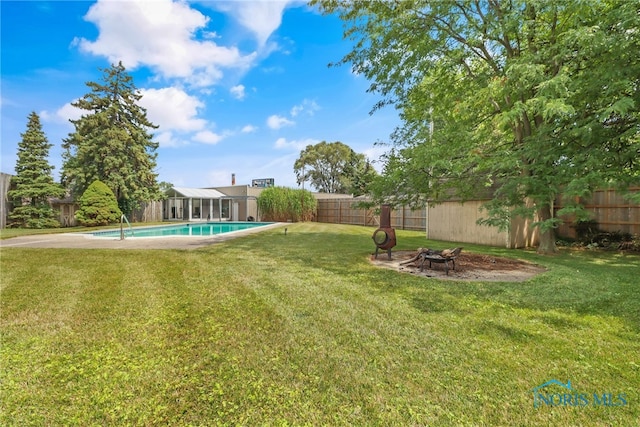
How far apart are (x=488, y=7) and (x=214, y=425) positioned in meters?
10.5

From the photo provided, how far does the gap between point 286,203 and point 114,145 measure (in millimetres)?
11671

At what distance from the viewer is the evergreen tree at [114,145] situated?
18.3 meters

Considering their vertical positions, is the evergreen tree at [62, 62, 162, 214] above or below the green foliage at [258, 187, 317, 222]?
above

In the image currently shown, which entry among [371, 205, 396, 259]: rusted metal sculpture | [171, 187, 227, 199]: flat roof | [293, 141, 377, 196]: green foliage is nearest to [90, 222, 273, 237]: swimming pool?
[171, 187, 227, 199]: flat roof

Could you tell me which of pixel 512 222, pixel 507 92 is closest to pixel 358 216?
pixel 512 222

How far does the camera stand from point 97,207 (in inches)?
652

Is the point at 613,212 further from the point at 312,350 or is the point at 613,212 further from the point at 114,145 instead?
the point at 114,145

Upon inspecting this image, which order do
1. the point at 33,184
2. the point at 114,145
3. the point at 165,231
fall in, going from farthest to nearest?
the point at 114,145 → the point at 165,231 → the point at 33,184

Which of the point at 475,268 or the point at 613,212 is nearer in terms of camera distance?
the point at 475,268

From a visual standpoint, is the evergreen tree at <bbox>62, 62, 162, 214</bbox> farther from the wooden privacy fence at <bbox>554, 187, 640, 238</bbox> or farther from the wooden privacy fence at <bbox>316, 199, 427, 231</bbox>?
the wooden privacy fence at <bbox>554, 187, 640, 238</bbox>

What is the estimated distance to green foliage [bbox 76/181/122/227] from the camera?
53.6ft

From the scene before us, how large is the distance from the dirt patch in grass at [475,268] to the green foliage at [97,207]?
16.5m

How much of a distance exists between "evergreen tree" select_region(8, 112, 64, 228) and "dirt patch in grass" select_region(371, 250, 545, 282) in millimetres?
18363

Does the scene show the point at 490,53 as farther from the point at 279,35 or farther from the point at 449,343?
the point at 449,343
